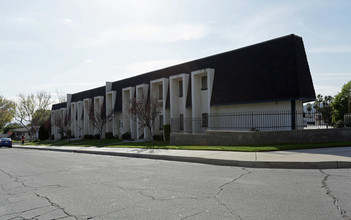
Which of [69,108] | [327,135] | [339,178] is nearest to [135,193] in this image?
[339,178]

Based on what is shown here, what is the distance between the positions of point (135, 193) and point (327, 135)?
13784mm

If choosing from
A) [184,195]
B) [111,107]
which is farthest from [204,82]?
[184,195]

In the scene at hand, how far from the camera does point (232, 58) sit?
23.2m

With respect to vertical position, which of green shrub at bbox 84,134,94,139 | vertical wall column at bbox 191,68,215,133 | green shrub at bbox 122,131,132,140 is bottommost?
green shrub at bbox 84,134,94,139

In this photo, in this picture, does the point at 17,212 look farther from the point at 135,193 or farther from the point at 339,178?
the point at 339,178

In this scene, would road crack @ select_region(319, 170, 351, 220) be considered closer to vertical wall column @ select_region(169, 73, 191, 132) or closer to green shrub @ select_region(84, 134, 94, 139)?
vertical wall column @ select_region(169, 73, 191, 132)

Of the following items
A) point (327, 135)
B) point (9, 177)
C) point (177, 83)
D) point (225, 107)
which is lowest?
point (9, 177)

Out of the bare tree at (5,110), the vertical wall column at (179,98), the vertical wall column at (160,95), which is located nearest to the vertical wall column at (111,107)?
the vertical wall column at (160,95)

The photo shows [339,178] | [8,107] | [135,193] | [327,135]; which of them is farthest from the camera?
[8,107]

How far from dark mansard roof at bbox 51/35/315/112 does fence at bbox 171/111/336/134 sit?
1170 mm

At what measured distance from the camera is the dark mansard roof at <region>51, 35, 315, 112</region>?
19.0 meters

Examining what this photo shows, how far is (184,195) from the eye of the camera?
6461 mm

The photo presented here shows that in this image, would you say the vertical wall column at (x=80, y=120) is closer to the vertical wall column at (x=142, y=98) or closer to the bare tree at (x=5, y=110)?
the vertical wall column at (x=142, y=98)

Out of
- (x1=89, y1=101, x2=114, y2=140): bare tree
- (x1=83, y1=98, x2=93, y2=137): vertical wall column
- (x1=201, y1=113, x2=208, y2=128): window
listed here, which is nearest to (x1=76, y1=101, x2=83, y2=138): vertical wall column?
(x1=83, y1=98, x2=93, y2=137): vertical wall column
